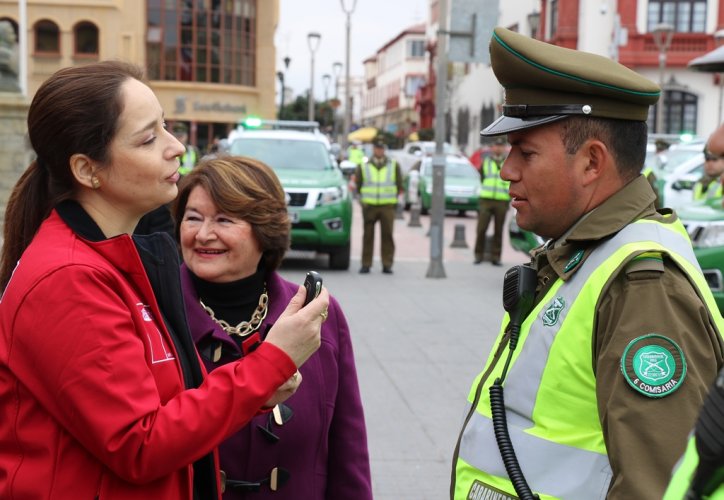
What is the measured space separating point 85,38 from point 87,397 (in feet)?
185

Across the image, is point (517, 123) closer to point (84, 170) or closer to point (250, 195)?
point (84, 170)

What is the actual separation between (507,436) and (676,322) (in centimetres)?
46

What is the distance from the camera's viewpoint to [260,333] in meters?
3.20

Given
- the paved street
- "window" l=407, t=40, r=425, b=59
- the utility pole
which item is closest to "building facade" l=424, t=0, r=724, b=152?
the paved street

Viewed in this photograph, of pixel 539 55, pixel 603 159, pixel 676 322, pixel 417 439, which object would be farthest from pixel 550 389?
pixel 417 439

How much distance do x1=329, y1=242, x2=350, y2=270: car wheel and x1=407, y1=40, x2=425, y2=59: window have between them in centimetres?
9392

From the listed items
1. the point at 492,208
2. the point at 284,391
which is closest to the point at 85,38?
the point at 492,208

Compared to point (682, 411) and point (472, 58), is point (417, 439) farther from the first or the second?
point (472, 58)

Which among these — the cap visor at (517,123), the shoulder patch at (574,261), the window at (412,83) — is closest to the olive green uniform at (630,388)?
the shoulder patch at (574,261)

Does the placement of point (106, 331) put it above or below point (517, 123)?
below

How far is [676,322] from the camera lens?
79.0 inches

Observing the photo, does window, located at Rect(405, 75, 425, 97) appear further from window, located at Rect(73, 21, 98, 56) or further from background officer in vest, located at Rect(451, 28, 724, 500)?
background officer in vest, located at Rect(451, 28, 724, 500)

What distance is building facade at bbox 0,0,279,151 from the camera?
54531 millimetres

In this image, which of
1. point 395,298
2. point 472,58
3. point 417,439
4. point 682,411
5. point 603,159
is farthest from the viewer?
point 472,58
